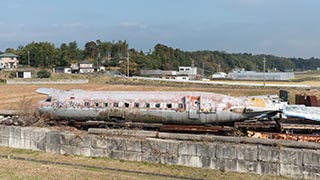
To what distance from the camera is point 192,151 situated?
54.3 feet

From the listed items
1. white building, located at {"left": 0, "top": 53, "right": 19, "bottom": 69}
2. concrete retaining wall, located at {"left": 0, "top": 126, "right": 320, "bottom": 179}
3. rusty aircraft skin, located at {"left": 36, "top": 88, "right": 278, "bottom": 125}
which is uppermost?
white building, located at {"left": 0, "top": 53, "right": 19, "bottom": 69}

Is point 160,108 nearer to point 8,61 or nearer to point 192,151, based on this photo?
point 192,151

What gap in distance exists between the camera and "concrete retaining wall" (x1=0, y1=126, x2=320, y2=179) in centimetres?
1512

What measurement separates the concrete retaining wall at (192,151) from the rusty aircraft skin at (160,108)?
13.0 ft

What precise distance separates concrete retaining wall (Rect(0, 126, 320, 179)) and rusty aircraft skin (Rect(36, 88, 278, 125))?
3.95 meters

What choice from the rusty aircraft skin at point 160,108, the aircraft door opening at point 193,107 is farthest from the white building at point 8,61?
the aircraft door opening at point 193,107

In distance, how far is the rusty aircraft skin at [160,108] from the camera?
21.7m

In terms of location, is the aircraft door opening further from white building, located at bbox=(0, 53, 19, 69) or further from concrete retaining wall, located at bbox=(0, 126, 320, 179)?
white building, located at bbox=(0, 53, 19, 69)

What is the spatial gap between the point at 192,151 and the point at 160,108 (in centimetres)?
623

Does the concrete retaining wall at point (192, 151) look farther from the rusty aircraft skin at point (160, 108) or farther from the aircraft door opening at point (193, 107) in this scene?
the aircraft door opening at point (193, 107)

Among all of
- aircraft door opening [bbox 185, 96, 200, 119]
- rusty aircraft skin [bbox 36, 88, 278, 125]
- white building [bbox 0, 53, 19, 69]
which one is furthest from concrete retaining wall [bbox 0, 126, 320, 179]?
white building [bbox 0, 53, 19, 69]

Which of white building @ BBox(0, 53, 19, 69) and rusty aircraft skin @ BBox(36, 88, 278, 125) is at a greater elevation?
white building @ BBox(0, 53, 19, 69)

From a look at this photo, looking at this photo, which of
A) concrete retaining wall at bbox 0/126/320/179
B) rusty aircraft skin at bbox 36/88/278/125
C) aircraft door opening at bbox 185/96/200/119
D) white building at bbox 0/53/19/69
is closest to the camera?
concrete retaining wall at bbox 0/126/320/179

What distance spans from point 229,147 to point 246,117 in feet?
19.8
